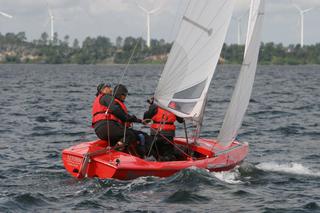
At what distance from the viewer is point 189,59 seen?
13.5m

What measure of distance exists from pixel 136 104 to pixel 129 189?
20.0 metres

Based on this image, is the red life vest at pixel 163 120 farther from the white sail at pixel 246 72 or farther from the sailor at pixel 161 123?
the white sail at pixel 246 72

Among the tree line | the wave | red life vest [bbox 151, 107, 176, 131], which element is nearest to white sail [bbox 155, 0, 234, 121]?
red life vest [bbox 151, 107, 176, 131]

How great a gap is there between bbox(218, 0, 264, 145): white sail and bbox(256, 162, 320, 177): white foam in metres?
1.26

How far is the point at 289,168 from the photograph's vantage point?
15.3 m

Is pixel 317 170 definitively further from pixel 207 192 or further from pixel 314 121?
pixel 314 121

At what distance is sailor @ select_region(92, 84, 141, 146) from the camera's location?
43.4ft

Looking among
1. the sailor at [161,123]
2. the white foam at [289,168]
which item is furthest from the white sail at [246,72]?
the white foam at [289,168]

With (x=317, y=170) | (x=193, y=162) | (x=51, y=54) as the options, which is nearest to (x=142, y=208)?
Result: (x=193, y=162)

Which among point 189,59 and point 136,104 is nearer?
point 189,59

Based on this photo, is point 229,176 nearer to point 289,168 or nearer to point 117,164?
point 289,168

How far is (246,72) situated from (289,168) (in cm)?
231

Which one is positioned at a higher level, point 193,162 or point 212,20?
point 212,20

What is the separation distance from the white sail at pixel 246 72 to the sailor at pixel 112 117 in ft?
6.95
